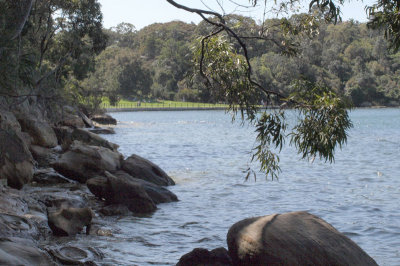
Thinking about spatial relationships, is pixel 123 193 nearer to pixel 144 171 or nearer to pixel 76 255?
pixel 144 171

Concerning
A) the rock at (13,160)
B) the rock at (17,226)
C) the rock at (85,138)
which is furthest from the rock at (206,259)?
the rock at (85,138)

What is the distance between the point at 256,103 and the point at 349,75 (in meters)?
100

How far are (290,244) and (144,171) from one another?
9041mm

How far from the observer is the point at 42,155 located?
1747 centimetres

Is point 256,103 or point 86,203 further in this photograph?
point 86,203

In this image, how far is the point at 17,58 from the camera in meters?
10.5

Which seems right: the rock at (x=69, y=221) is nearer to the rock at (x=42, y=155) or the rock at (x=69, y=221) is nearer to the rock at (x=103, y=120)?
the rock at (x=42, y=155)

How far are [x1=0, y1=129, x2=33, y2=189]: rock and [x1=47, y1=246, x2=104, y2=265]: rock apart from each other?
13.5ft

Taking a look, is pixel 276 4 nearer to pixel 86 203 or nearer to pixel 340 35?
pixel 86 203

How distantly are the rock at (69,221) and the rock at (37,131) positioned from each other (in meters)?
9.45

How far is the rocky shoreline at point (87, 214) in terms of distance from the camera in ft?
22.0

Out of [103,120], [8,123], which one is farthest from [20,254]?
[103,120]

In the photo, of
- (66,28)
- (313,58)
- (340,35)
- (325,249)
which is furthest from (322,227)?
(340,35)

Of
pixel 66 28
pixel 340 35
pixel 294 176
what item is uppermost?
pixel 340 35
